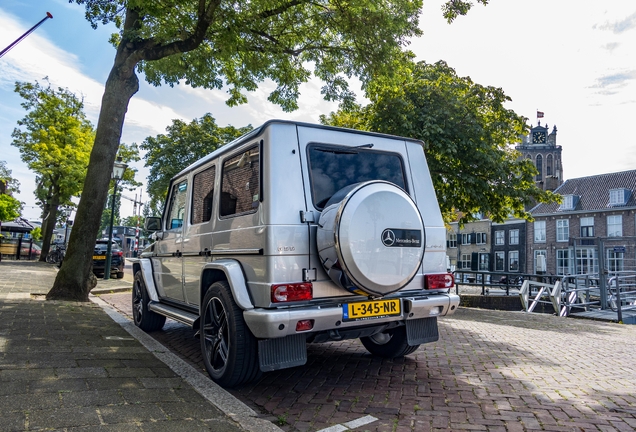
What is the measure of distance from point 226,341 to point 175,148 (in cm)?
3179

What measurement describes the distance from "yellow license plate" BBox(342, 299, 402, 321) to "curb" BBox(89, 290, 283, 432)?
1.03m

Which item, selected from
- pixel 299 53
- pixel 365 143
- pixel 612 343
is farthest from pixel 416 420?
pixel 299 53

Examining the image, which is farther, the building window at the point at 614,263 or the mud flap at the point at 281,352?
the building window at the point at 614,263

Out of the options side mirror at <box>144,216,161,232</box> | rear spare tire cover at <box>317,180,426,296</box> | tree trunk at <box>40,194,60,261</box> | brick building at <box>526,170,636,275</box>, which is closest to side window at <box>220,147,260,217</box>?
rear spare tire cover at <box>317,180,426,296</box>

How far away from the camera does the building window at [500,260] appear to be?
159 ft

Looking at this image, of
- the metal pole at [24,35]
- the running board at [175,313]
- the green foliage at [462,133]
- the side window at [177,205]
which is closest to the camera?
the running board at [175,313]

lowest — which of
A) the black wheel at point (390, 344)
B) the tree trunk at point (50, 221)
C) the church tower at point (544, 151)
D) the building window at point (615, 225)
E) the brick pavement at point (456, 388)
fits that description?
the brick pavement at point (456, 388)

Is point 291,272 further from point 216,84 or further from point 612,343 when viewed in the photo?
point 216,84

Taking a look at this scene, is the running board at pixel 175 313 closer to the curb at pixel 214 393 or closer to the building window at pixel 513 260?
the curb at pixel 214 393

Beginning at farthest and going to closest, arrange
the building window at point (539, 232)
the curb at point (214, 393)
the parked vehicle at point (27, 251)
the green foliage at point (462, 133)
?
the building window at point (539, 232) < the parked vehicle at point (27, 251) < the green foliage at point (462, 133) < the curb at point (214, 393)

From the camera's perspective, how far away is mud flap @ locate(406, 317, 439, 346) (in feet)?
14.3

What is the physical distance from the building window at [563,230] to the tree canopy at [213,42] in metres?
38.0

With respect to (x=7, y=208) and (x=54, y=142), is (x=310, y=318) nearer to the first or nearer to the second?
(x=54, y=142)

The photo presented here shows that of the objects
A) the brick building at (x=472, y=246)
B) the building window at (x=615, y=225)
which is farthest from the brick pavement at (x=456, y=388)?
the brick building at (x=472, y=246)
